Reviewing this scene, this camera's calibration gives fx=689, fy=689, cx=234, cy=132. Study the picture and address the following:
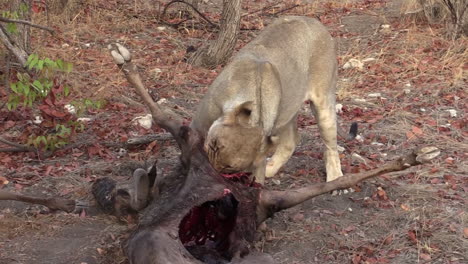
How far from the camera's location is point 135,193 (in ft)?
14.0

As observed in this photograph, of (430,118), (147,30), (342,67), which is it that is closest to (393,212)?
(430,118)

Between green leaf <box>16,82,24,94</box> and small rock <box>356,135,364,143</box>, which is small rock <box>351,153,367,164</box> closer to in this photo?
small rock <box>356,135,364,143</box>

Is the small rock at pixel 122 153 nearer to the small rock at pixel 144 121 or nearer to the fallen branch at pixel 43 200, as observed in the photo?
the small rock at pixel 144 121

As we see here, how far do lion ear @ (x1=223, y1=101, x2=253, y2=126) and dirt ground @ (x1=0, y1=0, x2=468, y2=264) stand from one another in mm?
846

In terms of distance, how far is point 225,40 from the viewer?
1010cm

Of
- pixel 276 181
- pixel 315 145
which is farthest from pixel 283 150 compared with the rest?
pixel 315 145

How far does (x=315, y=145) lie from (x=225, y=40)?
132 inches

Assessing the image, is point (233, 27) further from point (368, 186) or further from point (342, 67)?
point (368, 186)

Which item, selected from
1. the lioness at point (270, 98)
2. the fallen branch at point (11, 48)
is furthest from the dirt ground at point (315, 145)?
the fallen branch at point (11, 48)

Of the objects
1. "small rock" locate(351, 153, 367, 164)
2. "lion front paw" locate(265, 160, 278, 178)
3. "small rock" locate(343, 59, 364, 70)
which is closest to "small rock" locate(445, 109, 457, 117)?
"small rock" locate(351, 153, 367, 164)

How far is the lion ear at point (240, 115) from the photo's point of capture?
4.62 m

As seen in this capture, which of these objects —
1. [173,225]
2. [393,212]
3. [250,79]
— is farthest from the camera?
[393,212]

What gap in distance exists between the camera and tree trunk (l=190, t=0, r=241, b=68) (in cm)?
1002

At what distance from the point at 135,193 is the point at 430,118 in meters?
4.89
